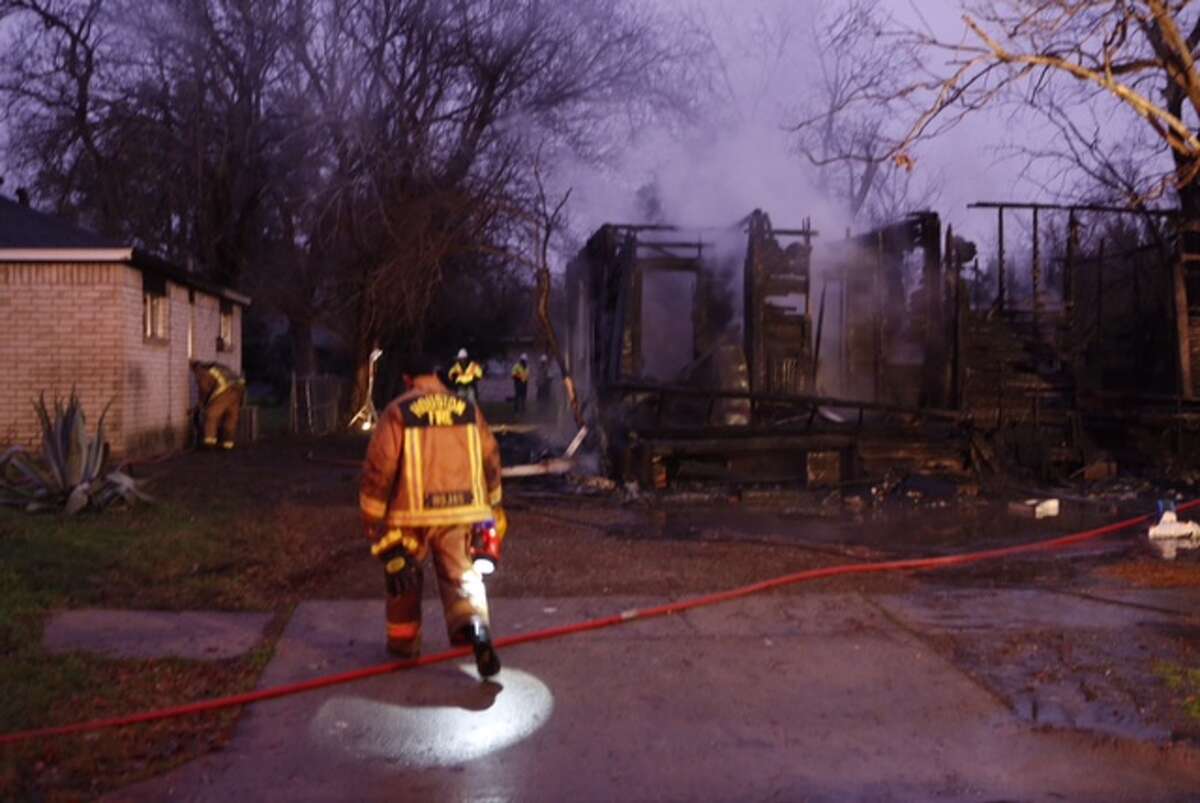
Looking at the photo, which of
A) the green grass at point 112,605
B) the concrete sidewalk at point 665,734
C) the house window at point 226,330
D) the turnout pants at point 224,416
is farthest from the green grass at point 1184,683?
the house window at point 226,330

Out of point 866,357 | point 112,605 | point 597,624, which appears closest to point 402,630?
point 597,624

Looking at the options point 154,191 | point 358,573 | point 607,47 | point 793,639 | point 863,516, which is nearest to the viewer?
point 793,639

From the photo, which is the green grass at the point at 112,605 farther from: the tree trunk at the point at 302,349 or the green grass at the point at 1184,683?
the tree trunk at the point at 302,349

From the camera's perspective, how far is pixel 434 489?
5.85m

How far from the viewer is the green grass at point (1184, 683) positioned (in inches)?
226

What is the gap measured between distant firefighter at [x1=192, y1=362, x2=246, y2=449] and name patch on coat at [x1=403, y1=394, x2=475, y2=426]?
13.8 meters

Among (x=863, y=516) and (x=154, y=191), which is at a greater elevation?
(x=154, y=191)

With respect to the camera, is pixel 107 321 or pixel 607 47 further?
pixel 607 47

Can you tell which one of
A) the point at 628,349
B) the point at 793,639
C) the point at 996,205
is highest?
the point at 996,205

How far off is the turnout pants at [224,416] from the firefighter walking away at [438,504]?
13.7m

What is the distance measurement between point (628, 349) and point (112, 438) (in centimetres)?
670

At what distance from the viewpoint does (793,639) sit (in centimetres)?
692

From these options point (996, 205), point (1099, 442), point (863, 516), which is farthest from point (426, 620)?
point (1099, 442)

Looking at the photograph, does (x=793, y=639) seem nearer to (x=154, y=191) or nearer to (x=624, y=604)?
(x=624, y=604)
